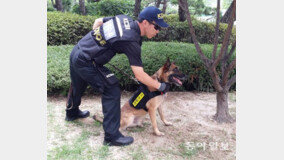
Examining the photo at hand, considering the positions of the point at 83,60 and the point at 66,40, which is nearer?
the point at 83,60

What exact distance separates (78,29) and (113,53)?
5.36 metres

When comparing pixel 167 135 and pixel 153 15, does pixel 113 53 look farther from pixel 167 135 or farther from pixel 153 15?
pixel 167 135

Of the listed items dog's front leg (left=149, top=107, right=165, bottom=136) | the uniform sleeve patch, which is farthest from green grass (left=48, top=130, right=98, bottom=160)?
the uniform sleeve patch

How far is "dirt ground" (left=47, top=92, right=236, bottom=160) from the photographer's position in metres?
3.39

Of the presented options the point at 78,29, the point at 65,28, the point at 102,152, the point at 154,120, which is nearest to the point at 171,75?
the point at 154,120

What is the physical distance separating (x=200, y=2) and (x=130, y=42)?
33.9 ft

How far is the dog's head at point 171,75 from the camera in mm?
3762

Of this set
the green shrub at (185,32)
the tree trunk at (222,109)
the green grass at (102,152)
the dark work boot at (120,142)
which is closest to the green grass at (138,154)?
the dark work boot at (120,142)

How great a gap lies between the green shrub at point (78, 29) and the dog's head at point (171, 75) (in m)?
5.18

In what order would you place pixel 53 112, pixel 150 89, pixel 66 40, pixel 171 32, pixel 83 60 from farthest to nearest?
pixel 171 32 < pixel 66 40 < pixel 53 112 < pixel 150 89 < pixel 83 60

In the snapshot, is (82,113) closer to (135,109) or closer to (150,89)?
(135,109)

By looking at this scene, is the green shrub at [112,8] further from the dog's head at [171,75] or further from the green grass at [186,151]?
the green grass at [186,151]

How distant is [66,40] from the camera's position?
800cm

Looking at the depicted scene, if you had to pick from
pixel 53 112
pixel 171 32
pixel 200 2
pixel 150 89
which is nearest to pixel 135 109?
pixel 150 89
